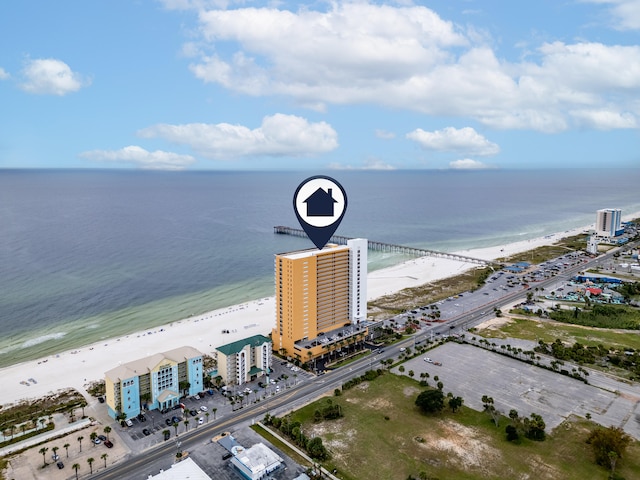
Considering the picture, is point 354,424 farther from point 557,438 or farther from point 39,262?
point 39,262

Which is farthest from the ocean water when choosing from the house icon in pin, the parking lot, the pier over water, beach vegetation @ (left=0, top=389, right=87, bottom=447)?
the parking lot

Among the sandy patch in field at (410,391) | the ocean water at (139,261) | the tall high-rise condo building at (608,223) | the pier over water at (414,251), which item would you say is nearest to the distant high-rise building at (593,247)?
the tall high-rise condo building at (608,223)

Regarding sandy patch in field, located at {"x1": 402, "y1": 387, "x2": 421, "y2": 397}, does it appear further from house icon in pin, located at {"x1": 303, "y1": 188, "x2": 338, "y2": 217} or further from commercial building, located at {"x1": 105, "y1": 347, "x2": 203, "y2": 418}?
commercial building, located at {"x1": 105, "y1": 347, "x2": 203, "y2": 418}

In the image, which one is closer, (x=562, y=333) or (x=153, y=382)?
(x=153, y=382)

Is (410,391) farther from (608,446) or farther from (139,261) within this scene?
(139,261)

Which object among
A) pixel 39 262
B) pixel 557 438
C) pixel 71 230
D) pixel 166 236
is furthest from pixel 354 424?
pixel 71 230

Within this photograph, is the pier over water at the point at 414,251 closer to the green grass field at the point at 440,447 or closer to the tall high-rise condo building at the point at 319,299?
the tall high-rise condo building at the point at 319,299

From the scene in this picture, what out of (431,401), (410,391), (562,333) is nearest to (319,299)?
(410,391)
